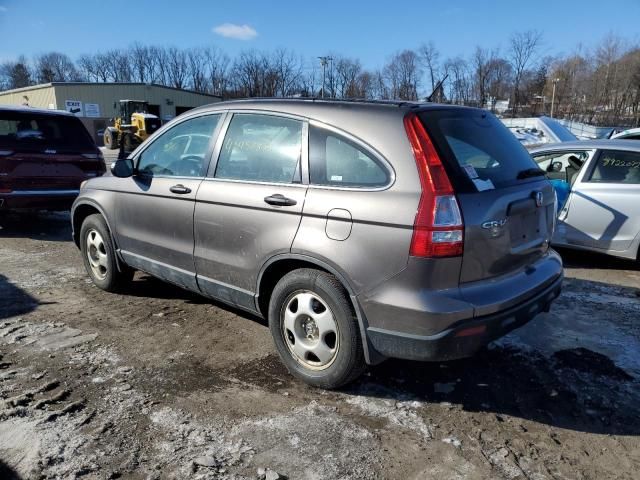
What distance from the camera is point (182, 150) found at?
13.7 ft

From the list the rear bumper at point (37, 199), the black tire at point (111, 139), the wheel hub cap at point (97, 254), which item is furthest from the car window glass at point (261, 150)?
the black tire at point (111, 139)

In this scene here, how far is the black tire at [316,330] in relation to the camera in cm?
296

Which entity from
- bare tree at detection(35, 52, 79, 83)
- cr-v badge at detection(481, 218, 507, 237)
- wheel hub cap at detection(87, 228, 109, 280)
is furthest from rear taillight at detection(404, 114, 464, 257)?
bare tree at detection(35, 52, 79, 83)

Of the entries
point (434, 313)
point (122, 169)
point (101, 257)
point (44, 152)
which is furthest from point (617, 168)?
point (44, 152)

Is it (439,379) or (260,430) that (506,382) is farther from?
(260,430)

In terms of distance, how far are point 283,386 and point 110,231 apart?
8.31 feet

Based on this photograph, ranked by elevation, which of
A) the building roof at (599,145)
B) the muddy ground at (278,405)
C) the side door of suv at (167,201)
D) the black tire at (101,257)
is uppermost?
the building roof at (599,145)

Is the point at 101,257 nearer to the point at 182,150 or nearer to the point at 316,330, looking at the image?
the point at 182,150

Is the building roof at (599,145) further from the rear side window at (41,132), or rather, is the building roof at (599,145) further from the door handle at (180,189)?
the rear side window at (41,132)

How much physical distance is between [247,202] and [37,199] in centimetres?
555

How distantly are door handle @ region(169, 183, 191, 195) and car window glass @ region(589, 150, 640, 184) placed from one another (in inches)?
193

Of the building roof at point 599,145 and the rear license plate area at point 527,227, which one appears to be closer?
the rear license plate area at point 527,227

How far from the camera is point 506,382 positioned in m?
3.37

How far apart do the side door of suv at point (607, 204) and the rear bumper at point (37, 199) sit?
23.5 feet
